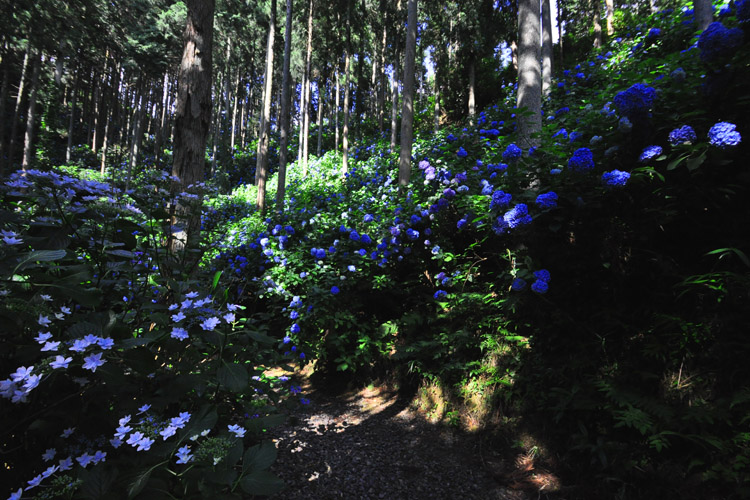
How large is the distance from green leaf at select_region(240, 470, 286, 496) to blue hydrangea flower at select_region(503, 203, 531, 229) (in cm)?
202

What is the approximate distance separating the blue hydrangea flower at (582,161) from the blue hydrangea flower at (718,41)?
0.68 metres

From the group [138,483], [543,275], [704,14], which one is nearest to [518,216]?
[543,275]

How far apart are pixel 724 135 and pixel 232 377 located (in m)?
2.49

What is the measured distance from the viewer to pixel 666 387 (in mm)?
1853

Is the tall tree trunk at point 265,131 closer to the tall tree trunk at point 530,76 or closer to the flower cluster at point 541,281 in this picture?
the tall tree trunk at point 530,76

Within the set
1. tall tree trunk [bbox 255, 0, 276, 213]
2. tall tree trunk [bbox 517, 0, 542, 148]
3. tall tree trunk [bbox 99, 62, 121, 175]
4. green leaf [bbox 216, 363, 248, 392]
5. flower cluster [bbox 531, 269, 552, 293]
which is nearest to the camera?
green leaf [bbox 216, 363, 248, 392]

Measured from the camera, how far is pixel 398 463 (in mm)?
2596

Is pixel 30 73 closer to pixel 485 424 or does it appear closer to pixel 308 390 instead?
pixel 308 390

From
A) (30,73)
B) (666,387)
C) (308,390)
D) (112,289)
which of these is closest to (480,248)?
(666,387)

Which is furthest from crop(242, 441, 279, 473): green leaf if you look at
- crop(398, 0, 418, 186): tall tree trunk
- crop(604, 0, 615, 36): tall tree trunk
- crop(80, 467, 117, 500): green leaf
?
crop(604, 0, 615, 36): tall tree trunk

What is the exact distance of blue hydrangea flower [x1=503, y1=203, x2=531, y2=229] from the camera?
88.4 inches

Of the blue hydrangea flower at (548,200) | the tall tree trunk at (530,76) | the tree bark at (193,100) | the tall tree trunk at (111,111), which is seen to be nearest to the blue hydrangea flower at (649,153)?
the blue hydrangea flower at (548,200)

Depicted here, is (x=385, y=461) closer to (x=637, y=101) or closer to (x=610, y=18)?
(x=637, y=101)

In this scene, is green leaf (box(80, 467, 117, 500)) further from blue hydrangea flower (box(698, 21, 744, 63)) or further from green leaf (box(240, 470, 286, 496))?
blue hydrangea flower (box(698, 21, 744, 63))
